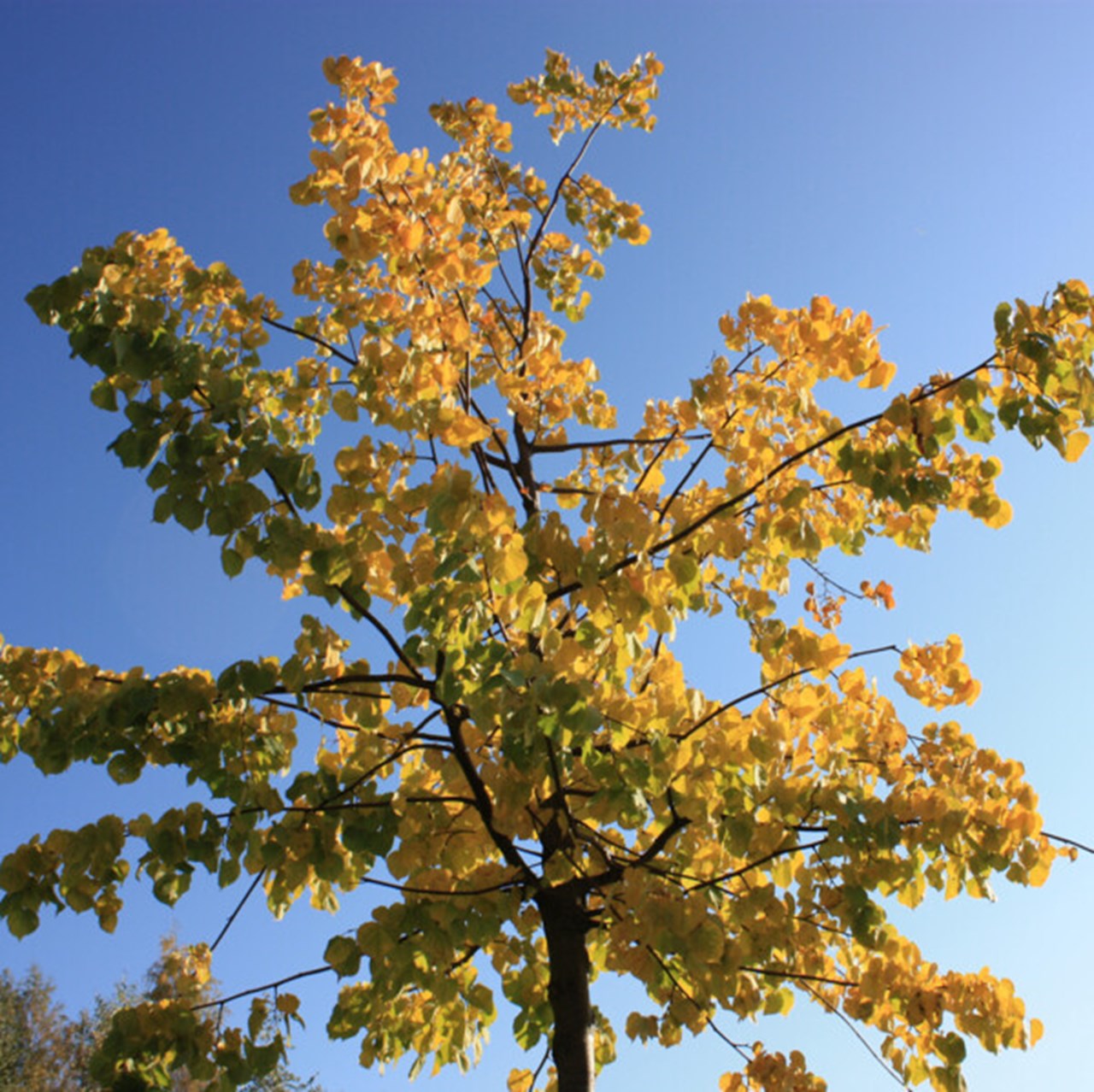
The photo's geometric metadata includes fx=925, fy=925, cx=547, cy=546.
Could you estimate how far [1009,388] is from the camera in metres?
2.32

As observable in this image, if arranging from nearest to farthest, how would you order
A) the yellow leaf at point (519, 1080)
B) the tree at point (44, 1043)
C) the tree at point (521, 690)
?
the tree at point (521, 690), the yellow leaf at point (519, 1080), the tree at point (44, 1043)

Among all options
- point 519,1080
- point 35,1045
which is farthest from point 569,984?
point 35,1045

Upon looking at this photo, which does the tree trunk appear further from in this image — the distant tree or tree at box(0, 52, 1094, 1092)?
the distant tree

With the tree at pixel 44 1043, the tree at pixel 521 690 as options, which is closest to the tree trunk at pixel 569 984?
the tree at pixel 521 690

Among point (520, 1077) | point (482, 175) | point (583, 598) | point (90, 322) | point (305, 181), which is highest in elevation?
point (482, 175)

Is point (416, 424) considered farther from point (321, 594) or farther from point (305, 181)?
point (305, 181)

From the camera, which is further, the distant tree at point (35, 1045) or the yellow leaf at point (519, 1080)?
the distant tree at point (35, 1045)

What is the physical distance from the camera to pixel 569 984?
9.44 feet

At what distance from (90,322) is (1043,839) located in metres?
2.80

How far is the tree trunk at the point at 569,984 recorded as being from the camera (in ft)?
9.02

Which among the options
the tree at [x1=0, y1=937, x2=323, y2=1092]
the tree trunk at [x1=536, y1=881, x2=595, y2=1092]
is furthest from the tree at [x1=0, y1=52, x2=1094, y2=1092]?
the tree at [x1=0, y1=937, x2=323, y2=1092]

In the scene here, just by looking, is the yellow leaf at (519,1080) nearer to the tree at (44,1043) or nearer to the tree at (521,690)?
the tree at (521,690)

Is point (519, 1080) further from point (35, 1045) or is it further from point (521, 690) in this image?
point (35, 1045)

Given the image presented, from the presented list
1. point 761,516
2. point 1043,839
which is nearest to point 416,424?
point 761,516
